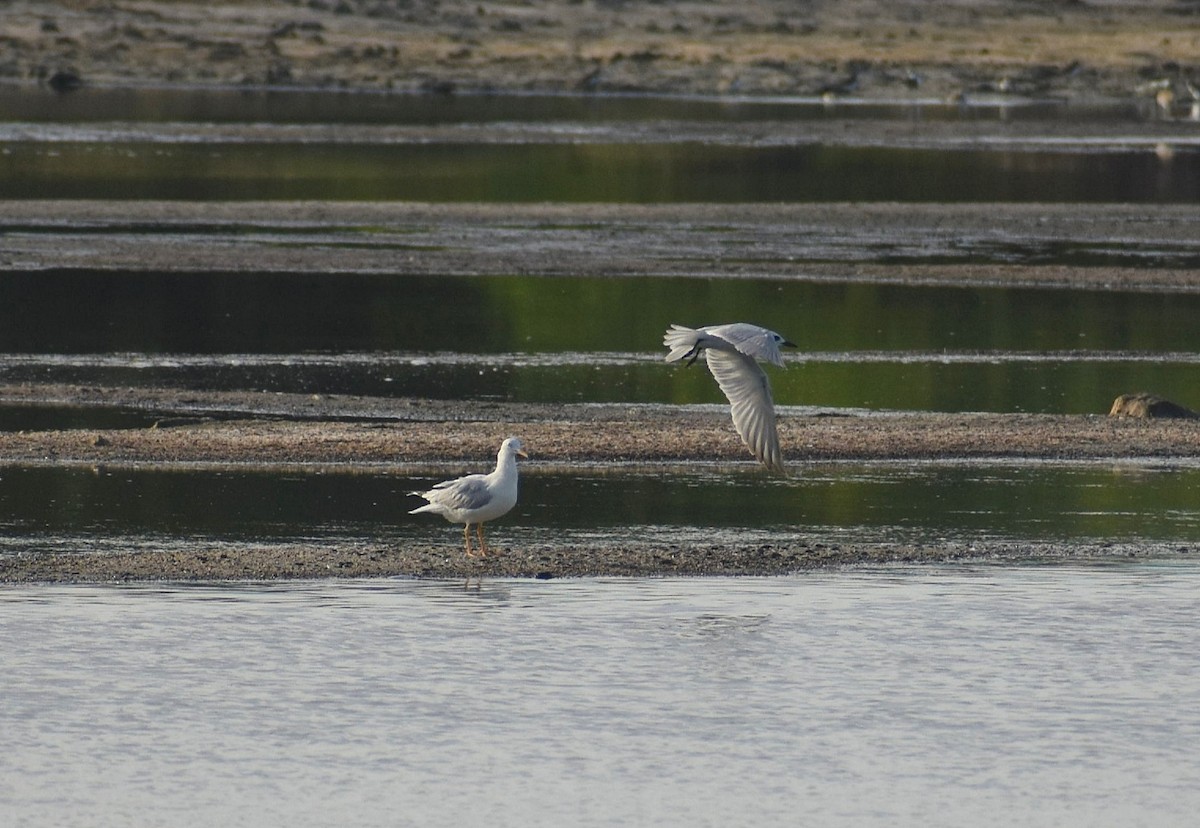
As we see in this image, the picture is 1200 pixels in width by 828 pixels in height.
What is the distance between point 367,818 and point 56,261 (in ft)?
91.6

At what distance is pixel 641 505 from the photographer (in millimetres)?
20281

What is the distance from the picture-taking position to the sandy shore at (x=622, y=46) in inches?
3541

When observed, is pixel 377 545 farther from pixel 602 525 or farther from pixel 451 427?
pixel 451 427

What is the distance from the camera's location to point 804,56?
9588 cm

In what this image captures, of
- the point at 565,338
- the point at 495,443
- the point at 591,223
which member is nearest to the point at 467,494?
the point at 495,443

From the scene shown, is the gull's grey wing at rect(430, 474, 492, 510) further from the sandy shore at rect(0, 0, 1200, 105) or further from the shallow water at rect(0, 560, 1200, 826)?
the sandy shore at rect(0, 0, 1200, 105)

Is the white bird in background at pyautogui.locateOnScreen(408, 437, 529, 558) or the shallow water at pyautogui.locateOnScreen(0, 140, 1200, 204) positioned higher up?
the white bird in background at pyautogui.locateOnScreen(408, 437, 529, 558)

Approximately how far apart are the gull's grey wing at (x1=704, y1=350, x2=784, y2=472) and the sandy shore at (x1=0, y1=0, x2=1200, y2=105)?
69314mm

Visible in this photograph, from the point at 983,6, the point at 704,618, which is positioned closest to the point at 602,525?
the point at 704,618

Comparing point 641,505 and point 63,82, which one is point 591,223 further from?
point 63,82

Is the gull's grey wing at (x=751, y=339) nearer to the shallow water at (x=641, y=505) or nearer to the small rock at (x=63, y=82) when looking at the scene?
the shallow water at (x=641, y=505)

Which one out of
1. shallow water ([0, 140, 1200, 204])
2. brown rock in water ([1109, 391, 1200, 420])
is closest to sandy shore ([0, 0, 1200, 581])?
brown rock in water ([1109, 391, 1200, 420])

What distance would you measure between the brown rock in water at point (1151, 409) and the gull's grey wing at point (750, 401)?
779 cm

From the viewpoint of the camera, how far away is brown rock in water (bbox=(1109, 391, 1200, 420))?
80.5ft
